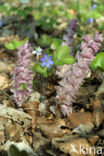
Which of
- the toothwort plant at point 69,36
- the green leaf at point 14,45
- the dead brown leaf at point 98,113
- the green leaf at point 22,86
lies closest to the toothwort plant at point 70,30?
A: the toothwort plant at point 69,36

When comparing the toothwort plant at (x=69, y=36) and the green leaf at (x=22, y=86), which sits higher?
the toothwort plant at (x=69, y=36)

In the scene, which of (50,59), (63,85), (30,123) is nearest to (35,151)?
(30,123)

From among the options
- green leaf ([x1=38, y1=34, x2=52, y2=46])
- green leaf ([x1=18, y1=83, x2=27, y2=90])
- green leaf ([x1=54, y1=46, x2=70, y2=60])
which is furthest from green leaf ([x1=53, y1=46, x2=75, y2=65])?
green leaf ([x1=38, y1=34, x2=52, y2=46])

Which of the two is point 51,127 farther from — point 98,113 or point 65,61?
point 65,61

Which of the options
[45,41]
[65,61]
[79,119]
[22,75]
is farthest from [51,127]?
[45,41]

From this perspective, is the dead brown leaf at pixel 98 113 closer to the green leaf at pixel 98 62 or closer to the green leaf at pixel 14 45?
the green leaf at pixel 98 62
